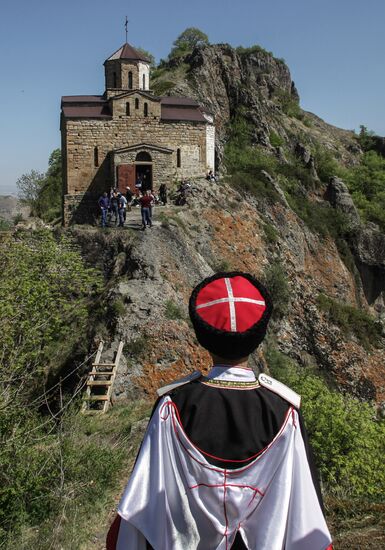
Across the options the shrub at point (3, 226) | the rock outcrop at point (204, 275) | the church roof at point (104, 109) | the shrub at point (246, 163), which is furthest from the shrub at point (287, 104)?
the shrub at point (3, 226)

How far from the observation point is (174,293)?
1825 cm

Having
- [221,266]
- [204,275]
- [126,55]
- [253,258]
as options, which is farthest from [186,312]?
[126,55]

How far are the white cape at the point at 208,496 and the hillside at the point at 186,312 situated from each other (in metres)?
→ 2.87

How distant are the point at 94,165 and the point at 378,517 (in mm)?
23946

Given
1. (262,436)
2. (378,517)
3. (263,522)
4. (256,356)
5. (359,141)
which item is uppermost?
(359,141)

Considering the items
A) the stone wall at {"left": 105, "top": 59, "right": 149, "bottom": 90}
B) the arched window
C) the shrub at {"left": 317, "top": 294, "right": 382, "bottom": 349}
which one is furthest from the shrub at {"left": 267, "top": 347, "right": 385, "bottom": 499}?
the stone wall at {"left": 105, "top": 59, "right": 149, "bottom": 90}

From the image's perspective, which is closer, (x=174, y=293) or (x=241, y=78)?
(x=174, y=293)

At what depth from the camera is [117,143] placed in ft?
91.1

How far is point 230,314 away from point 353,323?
24443 millimetres

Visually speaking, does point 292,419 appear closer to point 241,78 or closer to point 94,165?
point 94,165

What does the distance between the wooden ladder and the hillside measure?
1.04ft

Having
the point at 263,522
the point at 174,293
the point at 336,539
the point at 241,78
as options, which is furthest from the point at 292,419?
the point at 241,78

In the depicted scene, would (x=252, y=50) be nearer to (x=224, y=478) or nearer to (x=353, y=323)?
(x=353, y=323)

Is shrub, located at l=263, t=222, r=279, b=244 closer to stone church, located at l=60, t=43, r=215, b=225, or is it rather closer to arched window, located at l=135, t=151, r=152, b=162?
stone church, located at l=60, t=43, r=215, b=225
